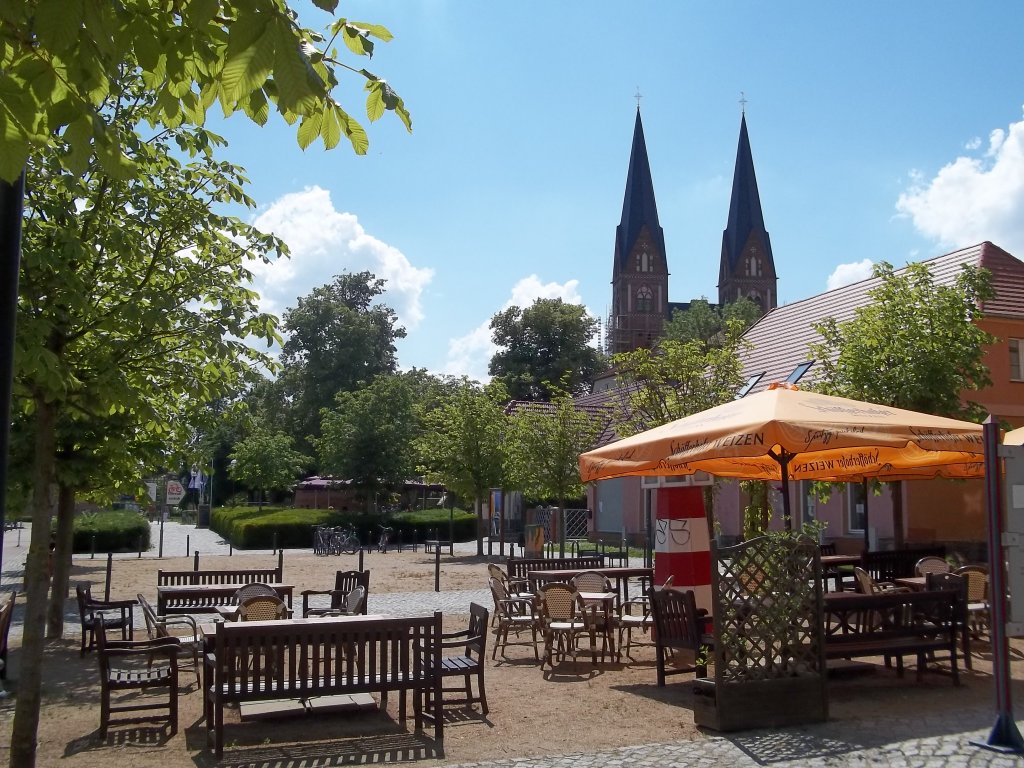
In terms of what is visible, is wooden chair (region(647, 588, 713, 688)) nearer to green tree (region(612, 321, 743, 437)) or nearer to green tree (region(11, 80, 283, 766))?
green tree (region(11, 80, 283, 766))

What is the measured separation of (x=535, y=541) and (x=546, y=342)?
46267 millimetres

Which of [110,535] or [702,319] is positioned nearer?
[110,535]

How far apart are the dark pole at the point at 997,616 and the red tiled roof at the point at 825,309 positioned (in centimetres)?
1759

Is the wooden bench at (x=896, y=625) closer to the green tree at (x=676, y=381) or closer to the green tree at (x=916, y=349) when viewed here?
the green tree at (x=916, y=349)

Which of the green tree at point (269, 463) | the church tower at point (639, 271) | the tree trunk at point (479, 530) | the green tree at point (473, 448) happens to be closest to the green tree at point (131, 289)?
the tree trunk at point (479, 530)

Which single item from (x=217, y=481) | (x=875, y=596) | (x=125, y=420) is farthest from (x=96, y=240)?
(x=217, y=481)

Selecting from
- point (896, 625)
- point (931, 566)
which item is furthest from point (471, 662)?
point (931, 566)

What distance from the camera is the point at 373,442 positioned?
142 feet

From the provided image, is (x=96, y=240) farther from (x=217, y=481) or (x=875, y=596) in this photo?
(x=217, y=481)

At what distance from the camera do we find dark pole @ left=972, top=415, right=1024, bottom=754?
653 centimetres

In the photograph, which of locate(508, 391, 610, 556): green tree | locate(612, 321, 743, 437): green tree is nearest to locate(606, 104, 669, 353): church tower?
locate(508, 391, 610, 556): green tree

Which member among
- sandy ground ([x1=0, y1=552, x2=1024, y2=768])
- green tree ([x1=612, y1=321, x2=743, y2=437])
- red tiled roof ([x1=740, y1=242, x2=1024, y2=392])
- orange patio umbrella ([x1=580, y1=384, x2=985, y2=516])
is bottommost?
sandy ground ([x1=0, y1=552, x2=1024, y2=768])

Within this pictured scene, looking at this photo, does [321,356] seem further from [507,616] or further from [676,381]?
[507,616]

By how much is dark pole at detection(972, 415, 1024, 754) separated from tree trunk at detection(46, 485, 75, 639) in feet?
36.9
